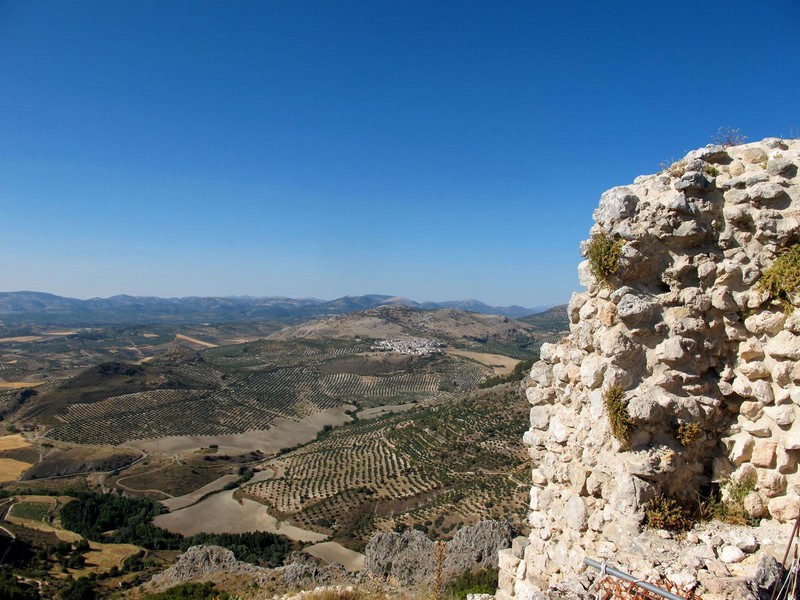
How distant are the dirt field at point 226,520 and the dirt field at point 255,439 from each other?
86.6ft

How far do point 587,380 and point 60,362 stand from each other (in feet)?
735

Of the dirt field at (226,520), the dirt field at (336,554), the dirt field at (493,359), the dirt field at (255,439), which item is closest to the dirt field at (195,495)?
the dirt field at (226,520)

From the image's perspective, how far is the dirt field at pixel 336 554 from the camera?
33.9 meters

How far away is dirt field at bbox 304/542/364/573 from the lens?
33938 mm

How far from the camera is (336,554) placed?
119ft

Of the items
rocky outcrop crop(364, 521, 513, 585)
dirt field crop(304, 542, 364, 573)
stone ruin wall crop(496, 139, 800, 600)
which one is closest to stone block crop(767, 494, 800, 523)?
stone ruin wall crop(496, 139, 800, 600)

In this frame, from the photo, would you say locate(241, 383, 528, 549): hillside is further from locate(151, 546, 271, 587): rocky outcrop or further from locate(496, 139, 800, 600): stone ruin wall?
locate(496, 139, 800, 600): stone ruin wall

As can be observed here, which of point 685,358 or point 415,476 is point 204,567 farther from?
point 415,476

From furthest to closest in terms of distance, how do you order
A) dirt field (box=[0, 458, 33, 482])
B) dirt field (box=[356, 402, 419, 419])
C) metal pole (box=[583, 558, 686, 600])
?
dirt field (box=[356, 402, 419, 419])
dirt field (box=[0, 458, 33, 482])
metal pole (box=[583, 558, 686, 600])

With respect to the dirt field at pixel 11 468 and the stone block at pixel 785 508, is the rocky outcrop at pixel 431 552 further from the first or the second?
the dirt field at pixel 11 468

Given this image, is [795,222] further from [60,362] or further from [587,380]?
[60,362]

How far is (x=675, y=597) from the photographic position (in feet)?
13.4

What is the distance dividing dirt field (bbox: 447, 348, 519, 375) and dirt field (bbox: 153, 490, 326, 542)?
97083mm

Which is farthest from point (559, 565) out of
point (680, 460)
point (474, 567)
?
Answer: point (474, 567)
